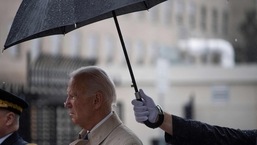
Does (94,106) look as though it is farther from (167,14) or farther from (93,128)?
(167,14)

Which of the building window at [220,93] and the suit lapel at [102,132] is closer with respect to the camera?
the suit lapel at [102,132]

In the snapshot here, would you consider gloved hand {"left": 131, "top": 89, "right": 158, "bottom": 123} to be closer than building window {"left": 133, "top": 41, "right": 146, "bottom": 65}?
Yes

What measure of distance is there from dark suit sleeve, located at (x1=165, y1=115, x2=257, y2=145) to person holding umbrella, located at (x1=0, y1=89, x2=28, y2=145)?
1.02 metres

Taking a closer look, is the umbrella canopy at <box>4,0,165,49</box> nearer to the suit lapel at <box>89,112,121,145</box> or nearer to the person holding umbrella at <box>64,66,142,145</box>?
the person holding umbrella at <box>64,66,142,145</box>

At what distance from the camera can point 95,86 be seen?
454 centimetres

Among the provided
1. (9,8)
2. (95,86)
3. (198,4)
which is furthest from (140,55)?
(95,86)

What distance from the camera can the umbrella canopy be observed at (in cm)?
397

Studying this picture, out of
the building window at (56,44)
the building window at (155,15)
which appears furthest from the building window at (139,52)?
the building window at (56,44)

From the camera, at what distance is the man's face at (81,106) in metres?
4.49

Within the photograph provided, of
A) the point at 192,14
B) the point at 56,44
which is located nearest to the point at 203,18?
the point at 192,14

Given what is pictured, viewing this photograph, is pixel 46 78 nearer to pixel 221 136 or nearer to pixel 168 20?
pixel 221 136

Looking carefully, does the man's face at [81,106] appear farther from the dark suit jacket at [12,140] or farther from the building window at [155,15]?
the building window at [155,15]

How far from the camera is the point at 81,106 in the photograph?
4.51m

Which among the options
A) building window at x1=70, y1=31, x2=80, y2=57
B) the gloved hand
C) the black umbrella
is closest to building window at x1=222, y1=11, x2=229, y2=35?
building window at x1=70, y1=31, x2=80, y2=57
